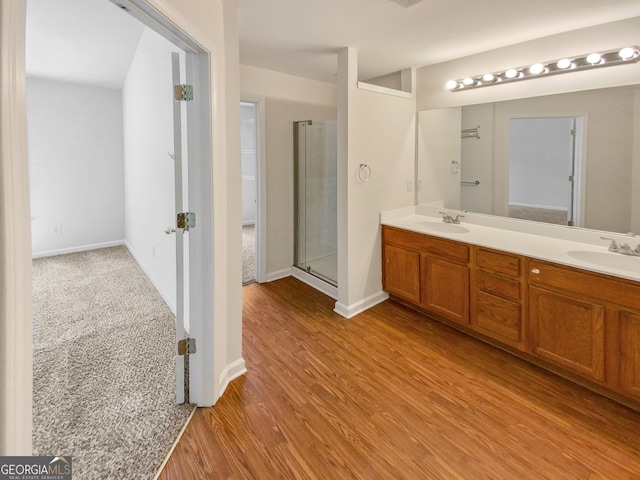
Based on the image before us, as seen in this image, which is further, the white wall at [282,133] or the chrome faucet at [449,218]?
the white wall at [282,133]

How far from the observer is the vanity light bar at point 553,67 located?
86.2 inches

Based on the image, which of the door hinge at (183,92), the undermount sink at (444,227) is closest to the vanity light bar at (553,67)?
the undermount sink at (444,227)

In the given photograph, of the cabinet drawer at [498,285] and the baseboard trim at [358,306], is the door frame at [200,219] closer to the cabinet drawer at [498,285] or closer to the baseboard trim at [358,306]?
the baseboard trim at [358,306]

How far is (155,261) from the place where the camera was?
3.74 m

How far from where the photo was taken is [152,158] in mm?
3441

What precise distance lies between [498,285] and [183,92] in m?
2.43

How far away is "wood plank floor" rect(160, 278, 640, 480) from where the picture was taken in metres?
1.61

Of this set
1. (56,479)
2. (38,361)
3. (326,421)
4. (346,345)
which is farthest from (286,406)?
(38,361)

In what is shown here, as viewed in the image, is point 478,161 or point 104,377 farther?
point 478,161

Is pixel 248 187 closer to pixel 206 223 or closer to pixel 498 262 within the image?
pixel 206 223

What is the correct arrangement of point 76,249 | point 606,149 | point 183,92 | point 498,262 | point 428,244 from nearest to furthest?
point 183,92, point 606,149, point 498,262, point 428,244, point 76,249

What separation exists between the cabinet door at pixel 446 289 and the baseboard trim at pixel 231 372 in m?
1.68

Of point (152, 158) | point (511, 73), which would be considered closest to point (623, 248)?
point (511, 73)

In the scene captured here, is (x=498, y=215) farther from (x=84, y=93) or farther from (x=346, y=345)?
(x=84, y=93)
